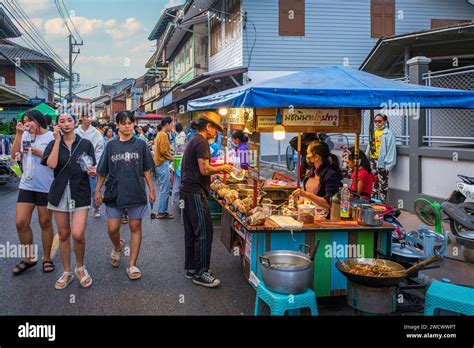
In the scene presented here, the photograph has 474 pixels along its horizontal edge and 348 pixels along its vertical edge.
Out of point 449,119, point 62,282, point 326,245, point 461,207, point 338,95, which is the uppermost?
point 449,119

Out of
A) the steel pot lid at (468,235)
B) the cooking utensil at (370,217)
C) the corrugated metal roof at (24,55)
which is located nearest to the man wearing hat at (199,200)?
the cooking utensil at (370,217)

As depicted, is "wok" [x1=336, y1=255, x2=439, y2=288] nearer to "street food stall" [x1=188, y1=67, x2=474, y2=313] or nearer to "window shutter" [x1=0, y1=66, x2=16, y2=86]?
"street food stall" [x1=188, y1=67, x2=474, y2=313]

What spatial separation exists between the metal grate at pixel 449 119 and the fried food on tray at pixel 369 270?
241 inches

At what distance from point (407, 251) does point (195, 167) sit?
109 inches

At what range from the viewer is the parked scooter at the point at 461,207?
23.4 feet

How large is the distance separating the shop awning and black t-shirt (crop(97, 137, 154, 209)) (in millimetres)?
1369

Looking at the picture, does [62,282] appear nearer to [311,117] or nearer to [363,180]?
[311,117]

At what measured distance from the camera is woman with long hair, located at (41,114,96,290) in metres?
5.38

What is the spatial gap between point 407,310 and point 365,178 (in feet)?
7.46

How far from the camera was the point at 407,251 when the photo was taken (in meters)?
5.44

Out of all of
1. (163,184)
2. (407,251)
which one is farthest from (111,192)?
(163,184)

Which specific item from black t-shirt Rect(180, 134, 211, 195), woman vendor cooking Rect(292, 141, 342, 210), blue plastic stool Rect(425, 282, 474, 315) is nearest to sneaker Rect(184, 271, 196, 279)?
black t-shirt Rect(180, 134, 211, 195)

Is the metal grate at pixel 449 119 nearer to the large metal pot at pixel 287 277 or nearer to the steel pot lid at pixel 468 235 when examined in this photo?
the steel pot lid at pixel 468 235

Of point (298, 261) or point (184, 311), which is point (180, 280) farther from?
point (298, 261)
